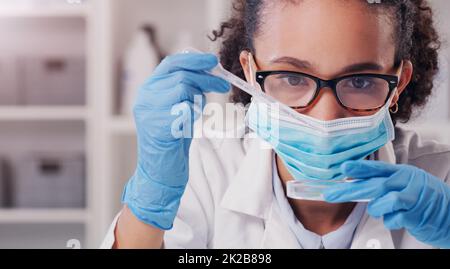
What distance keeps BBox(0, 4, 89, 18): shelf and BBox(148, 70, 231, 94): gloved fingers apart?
0.99 ft

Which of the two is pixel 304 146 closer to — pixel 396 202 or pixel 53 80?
pixel 396 202

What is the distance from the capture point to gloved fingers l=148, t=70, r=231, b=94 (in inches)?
43.8

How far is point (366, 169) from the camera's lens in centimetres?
108

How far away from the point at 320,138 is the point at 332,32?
20 centimetres

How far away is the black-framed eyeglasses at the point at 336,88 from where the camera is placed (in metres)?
1.11

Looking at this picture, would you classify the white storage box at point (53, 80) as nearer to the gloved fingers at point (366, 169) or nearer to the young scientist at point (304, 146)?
the young scientist at point (304, 146)

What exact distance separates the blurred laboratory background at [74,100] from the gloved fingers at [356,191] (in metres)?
0.25

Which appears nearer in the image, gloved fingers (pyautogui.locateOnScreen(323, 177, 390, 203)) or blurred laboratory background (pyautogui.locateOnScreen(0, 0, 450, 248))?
gloved fingers (pyautogui.locateOnScreen(323, 177, 390, 203))

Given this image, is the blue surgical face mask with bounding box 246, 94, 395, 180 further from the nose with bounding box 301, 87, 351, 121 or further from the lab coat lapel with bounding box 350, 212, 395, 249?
the lab coat lapel with bounding box 350, 212, 395, 249

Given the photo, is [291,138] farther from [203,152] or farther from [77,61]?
[77,61]

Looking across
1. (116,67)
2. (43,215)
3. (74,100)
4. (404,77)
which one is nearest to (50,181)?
(43,215)

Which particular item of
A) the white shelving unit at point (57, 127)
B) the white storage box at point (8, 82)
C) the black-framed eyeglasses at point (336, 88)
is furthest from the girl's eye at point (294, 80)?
the white storage box at point (8, 82)

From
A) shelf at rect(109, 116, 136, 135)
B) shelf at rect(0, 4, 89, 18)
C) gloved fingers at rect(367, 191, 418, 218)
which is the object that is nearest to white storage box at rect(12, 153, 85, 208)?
shelf at rect(109, 116, 136, 135)

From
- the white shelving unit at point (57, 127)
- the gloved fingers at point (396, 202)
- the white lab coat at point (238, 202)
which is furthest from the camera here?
the white shelving unit at point (57, 127)
